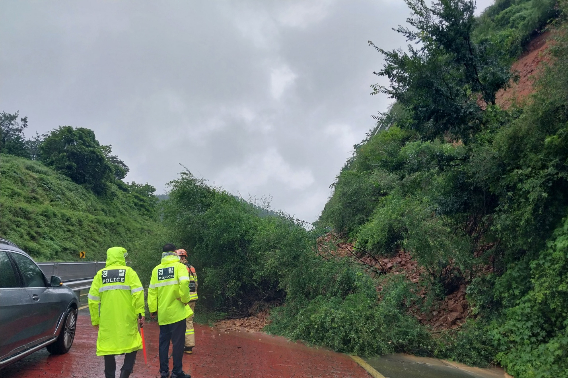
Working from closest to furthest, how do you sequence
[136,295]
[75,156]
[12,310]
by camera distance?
[136,295], [12,310], [75,156]

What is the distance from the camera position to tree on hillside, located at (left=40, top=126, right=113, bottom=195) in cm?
4024

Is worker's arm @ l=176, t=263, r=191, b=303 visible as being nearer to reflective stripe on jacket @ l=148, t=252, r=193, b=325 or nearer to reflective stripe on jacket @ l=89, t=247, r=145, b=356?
reflective stripe on jacket @ l=148, t=252, r=193, b=325

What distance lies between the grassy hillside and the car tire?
47.6 ft

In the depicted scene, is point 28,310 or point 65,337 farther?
point 65,337

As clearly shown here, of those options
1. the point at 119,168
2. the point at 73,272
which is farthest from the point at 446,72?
the point at 119,168

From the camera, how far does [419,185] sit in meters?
11.5

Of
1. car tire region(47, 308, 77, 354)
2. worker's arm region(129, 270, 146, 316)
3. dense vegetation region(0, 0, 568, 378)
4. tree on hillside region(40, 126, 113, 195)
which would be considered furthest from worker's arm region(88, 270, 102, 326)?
tree on hillside region(40, 126, 113, 195)

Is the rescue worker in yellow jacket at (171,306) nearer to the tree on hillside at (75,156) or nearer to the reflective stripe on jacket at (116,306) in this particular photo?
the reflective stripe on jacket at (116,306)

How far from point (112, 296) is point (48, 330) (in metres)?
2.04

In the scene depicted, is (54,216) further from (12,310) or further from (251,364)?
(12,310)

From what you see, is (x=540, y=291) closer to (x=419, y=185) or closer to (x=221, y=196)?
(x=419, y=185)

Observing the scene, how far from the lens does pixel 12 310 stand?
5.71 meters

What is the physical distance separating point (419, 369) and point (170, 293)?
4.36 m

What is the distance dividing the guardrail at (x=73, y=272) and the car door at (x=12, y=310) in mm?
9528
